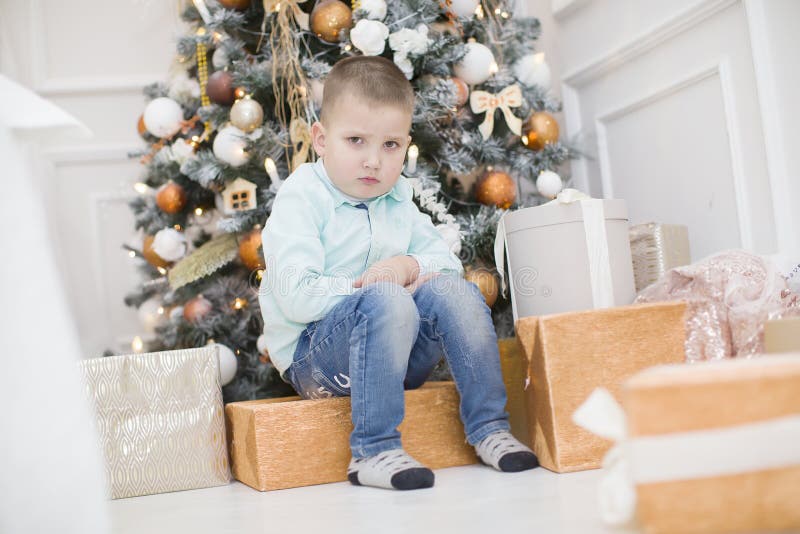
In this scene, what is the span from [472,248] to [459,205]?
0.19 metres

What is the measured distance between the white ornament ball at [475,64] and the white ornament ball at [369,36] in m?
0.20

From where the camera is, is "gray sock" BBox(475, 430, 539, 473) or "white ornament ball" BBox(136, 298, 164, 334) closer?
"gray sock" BBox(475, 430, 539, 473)

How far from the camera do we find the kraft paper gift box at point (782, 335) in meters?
1.04

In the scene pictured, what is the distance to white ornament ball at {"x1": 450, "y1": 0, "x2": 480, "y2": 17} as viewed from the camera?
5.76ft

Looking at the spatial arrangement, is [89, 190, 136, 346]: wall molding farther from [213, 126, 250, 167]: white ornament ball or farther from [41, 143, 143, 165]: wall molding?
[213, 126, 250, 167]: white ornament ball

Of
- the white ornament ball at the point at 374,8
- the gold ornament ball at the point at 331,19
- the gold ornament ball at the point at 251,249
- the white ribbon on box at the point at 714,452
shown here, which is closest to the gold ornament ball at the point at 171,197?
the gold ornament ball at the point at 251,249

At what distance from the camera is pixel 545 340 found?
43.4 inches

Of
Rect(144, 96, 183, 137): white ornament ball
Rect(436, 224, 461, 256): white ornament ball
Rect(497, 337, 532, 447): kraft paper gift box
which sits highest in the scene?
Rect(144, 96, 183, 137): white ornament ball

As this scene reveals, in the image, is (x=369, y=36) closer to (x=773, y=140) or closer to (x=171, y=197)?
(x=171, y=197)

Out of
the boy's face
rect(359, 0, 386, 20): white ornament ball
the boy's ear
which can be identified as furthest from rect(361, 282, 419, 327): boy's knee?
rect(359, 0, 386, 20): white ornament ball

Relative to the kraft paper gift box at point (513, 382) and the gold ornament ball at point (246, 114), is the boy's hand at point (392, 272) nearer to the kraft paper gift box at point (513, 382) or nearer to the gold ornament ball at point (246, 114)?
the kraft paper gift box at point (513, 382)

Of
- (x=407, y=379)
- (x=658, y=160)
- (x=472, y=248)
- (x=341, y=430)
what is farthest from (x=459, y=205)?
(x=341, y=430)

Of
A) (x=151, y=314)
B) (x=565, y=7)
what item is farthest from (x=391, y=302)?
(x=565, y=7)

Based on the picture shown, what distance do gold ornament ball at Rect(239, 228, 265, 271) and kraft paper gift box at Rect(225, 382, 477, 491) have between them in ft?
1.38
